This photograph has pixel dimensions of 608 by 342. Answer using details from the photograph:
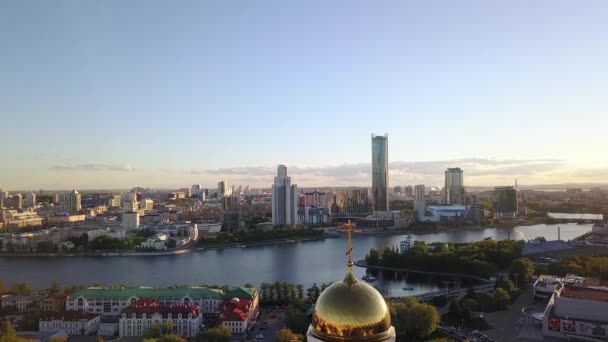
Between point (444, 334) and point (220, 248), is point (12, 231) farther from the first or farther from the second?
point (444, 334)

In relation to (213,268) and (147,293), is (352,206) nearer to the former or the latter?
(213,268)

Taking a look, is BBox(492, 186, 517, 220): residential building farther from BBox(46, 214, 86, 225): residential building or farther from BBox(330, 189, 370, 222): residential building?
BBox(46, 214, 86, 225): residential building

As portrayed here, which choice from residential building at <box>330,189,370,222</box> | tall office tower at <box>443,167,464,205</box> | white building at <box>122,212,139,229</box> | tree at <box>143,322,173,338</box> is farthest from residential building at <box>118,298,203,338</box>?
tall office tower at <box>443,167,464,205</box>


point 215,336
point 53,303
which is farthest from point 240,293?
point 53,303

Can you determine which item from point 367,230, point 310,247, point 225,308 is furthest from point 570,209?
point 225,308

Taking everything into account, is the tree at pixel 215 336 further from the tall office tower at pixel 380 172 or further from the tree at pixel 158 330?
the tall office tower at pixel 380 172
